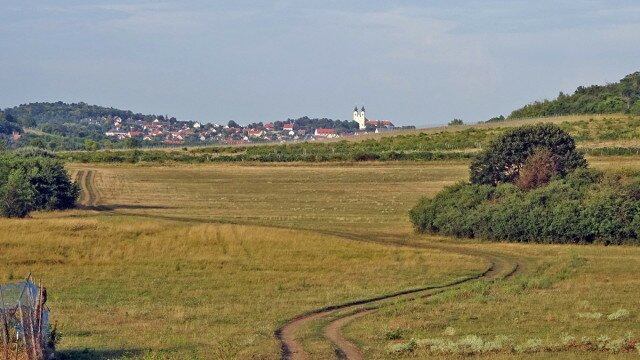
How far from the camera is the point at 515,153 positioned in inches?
2346

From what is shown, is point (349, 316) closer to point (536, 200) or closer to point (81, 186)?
point (536, 200)

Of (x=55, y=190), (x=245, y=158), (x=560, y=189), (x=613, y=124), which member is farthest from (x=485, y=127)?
(x=560, y=189)

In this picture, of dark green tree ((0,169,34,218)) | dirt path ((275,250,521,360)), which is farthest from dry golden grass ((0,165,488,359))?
dark green tree ((0,169,34,218))

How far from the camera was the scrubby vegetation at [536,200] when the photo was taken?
47.2 metres

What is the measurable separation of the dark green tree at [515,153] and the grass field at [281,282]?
4892mm

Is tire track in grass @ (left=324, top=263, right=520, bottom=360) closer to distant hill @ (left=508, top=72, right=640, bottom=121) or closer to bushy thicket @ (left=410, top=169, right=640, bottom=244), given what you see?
bushy thicket @ (left=410, top=169, right=640, bottom=244)

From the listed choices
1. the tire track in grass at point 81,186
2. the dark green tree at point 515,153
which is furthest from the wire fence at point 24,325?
the tire track in grass at point 81,186

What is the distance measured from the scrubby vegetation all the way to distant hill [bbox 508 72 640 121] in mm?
66623

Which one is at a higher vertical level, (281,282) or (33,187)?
(33,187)

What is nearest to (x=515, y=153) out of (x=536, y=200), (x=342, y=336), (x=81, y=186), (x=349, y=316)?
(x=536, y=200)

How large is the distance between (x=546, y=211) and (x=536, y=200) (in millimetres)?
1132

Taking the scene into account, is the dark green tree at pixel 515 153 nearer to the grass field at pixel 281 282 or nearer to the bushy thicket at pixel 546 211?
the bushy thicket at pixel 546 211

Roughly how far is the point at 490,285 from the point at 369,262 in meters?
7.10

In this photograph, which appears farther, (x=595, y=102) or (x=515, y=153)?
(x=595, y=102)
